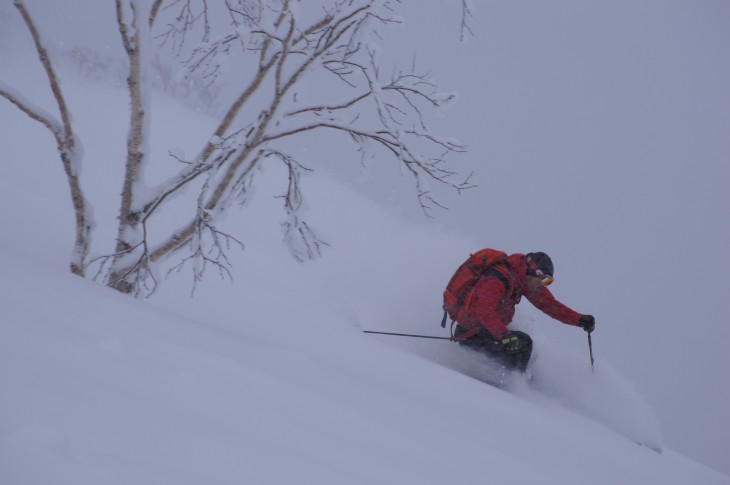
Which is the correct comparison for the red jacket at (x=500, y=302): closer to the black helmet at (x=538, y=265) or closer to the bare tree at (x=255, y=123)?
the black helmet at (x=538, y=265)

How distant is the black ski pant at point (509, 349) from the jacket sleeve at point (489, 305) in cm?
32

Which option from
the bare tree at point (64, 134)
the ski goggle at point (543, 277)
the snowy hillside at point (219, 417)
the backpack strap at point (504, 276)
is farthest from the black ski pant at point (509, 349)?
the bare tree at point (64, 134)

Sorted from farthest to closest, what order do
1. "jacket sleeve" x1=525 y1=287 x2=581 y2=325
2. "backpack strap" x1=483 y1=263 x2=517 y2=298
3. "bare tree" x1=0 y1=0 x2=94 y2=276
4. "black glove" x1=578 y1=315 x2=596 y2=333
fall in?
"jacket sleeve" x1=525 y1=287 x2=581 y2=325, "black glove" x1=578 y1=315 x2=596 y2=333, "backpack strap" x1=483 y1=263 x2=517 y2=298, "bare tree" x1=0 y1=0 x2=94 y2=276

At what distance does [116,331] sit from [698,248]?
121447mm

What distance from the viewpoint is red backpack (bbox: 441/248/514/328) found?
192 inches

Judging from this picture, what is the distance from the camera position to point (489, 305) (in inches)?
184

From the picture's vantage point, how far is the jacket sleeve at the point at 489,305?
15.3 ft

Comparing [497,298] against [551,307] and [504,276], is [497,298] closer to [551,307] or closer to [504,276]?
[504,276]

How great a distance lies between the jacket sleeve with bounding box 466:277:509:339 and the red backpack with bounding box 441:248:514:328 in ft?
0.42

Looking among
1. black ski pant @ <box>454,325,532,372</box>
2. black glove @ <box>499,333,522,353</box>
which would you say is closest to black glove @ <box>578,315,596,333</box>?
black ski pant @ <box>454,325,532,372</box>

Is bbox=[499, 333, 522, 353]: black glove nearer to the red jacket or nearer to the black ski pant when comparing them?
the black ski pant

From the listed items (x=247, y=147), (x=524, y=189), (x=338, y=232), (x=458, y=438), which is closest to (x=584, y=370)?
(x=458, y=438)

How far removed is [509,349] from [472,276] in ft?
3.11

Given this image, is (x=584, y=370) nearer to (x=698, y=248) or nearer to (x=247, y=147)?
(x=247, y=147)
